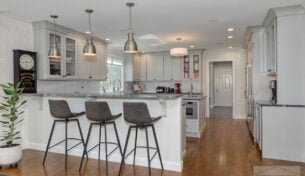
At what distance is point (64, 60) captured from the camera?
179 inches

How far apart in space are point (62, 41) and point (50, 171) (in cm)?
265

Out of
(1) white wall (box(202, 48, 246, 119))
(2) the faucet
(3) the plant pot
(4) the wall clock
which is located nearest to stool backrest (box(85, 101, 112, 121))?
(3) the plant pot

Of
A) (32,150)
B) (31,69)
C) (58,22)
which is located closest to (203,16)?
(58,22)

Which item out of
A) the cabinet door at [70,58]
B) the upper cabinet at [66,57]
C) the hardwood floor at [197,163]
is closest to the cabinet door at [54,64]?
the upper cabinet at [66,57]

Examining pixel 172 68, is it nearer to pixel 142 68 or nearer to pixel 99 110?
pixel 142 68

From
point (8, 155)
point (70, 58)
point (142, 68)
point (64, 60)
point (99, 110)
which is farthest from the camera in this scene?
point (142, 68)

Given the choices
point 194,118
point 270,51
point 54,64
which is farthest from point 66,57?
point 270,51

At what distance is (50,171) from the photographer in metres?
3.06

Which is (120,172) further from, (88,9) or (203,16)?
(203,16)

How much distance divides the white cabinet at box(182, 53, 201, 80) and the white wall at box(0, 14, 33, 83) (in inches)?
201

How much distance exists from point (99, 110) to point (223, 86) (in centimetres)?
867

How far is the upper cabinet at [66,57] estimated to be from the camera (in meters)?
4.11

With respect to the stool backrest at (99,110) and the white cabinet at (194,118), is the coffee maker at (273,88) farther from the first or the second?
the stool backrest at (99,110)

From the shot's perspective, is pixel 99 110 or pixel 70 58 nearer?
pixel 99 110
